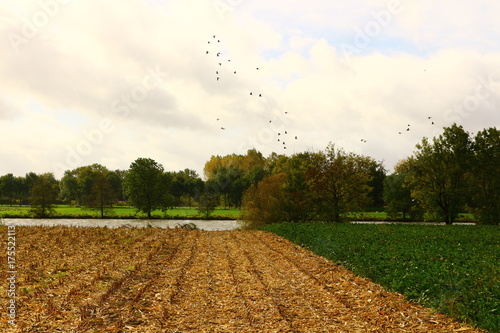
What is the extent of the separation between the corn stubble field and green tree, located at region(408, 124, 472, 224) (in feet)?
114

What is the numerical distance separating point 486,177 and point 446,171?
4549mm

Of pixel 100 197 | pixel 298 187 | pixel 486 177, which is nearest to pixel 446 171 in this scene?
pixel 486 177

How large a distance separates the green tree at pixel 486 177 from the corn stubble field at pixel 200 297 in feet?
121

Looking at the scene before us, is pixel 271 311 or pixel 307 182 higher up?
pixel 307 182

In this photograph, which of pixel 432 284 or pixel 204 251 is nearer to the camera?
pixel 432 284

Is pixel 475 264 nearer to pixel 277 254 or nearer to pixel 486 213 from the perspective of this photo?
pixel 277 254

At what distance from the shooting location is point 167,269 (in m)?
15.3

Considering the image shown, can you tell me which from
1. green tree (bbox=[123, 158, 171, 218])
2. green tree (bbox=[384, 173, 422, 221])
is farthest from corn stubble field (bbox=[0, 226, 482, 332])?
green tree (bbox=[384, 173, 422, 221])

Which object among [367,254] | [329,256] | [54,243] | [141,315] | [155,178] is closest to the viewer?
[141,315]

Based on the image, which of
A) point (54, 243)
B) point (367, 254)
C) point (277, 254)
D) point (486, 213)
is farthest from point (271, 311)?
point (486, 213)

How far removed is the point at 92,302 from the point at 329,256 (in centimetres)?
1127

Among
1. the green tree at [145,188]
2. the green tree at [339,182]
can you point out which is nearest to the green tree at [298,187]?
the green tree at [339,182]

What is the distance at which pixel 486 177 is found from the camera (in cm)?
4575

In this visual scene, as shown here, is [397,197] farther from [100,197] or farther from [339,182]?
[100,197]
